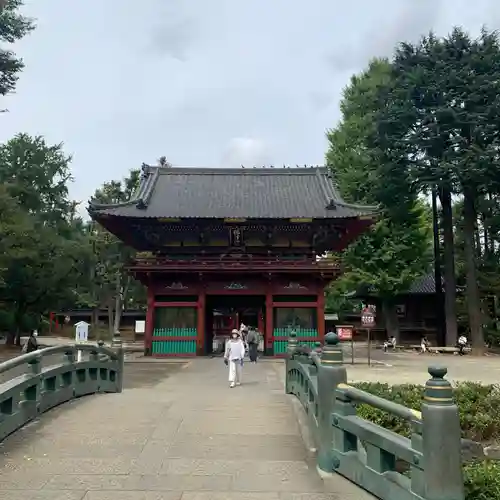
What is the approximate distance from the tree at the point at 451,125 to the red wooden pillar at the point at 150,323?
18.4 meters

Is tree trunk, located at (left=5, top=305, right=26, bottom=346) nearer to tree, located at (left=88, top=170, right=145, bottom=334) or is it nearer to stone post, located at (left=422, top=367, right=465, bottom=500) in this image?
tree, located at (left=88, top=170, right=145, bottom=334)

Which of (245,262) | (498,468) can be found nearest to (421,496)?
(498,468)

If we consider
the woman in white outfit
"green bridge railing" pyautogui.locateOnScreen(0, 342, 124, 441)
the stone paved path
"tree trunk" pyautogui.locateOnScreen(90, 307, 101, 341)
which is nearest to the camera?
the stone paved path

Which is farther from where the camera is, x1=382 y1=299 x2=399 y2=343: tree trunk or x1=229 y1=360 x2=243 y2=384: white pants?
x1=382 y1=299 x2=399 y2=343: tree trunk

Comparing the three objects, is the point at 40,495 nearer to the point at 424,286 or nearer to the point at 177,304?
the point at 177,304

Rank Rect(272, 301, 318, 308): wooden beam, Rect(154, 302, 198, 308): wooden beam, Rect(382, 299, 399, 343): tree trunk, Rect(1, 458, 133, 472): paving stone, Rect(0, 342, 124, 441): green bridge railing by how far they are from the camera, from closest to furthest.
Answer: Rect(1, 458, 133, 472): paving stone < Rect(0, 342, 124, 441): green bridge railing < Rect(154, 302, 198, 308): wooden beam < Rect(272, 301, 318, 308): wooden beam < Rect(382, 299, 399, 343): tree trunk

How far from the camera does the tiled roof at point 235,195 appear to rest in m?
25.8

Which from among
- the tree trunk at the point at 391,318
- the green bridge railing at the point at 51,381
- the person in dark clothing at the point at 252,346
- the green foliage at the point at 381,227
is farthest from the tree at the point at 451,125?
the green bridge railing at the point at 51,381

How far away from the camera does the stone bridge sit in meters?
5.44

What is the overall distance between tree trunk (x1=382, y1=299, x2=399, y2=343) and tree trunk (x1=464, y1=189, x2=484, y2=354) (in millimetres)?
6969

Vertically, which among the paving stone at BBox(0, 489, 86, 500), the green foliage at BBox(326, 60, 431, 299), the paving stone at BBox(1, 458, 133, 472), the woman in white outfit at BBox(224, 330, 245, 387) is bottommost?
the paving stone at BBox(0, 489, 86, 500)

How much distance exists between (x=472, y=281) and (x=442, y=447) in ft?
103

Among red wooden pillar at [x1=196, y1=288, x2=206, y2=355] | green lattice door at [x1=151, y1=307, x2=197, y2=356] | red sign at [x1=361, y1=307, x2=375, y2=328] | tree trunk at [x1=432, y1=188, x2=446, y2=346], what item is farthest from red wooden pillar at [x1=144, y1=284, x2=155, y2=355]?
tree trunk at [x1=432, y1=188, x2=446, y2=346]

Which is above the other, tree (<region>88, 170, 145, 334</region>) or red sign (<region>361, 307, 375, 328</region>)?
tree (<region>88, 170, 145, 334</region>)
